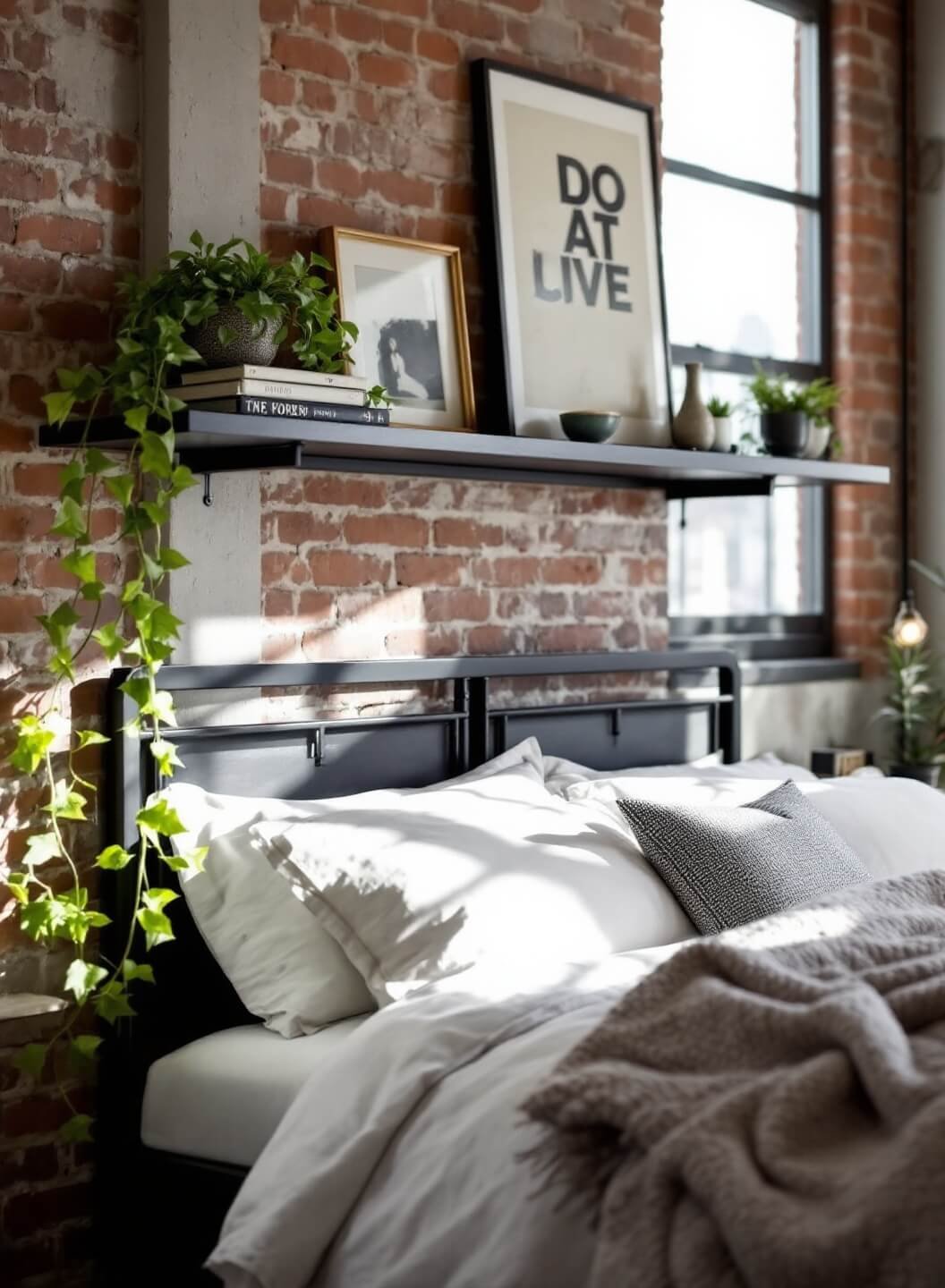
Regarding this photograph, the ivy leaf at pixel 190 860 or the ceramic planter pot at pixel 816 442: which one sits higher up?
the ceramic planter pot at pixel 816 442

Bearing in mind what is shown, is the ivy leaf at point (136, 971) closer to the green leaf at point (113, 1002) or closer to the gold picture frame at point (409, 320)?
the green leaf at point (113, 1002)

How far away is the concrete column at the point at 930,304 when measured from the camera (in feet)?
16.8

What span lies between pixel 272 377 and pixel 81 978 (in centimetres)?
116

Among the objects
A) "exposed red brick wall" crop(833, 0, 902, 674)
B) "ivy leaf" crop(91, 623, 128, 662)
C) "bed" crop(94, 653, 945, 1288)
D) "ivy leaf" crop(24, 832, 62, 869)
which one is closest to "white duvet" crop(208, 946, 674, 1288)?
"bed" crop(94, 653, 945, 1288)

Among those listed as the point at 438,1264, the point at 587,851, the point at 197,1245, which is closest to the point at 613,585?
the point at 587,851

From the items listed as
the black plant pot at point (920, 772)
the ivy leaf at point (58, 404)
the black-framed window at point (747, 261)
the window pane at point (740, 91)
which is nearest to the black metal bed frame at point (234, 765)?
the ivy leaf at point (58, 404)

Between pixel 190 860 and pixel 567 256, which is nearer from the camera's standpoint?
pixel 190 860

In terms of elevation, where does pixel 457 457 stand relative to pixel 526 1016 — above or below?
above

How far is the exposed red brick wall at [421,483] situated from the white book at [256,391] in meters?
0.39

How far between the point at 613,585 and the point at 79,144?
1764mm

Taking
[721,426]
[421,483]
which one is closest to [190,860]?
[421,483]

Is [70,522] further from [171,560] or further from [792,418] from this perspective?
[792,418]

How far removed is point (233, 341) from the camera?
304cm

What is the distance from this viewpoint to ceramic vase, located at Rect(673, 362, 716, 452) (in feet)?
13.1
